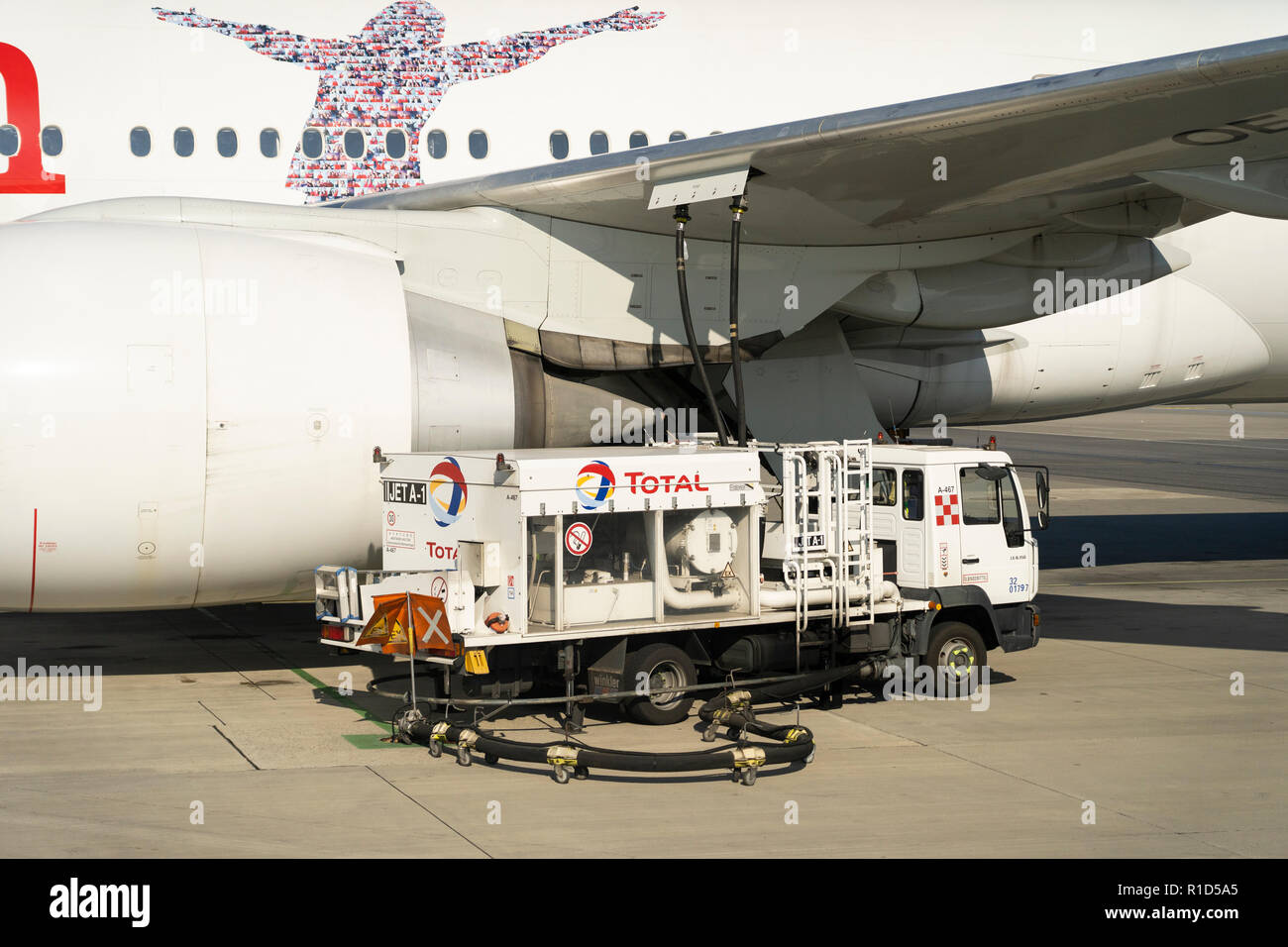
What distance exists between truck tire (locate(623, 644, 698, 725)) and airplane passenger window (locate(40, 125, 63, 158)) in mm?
7484

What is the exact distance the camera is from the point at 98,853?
7.05 m

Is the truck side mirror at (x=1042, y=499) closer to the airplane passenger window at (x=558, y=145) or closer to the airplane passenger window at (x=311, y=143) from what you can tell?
the airplane passenger window at (x=558, y=145)

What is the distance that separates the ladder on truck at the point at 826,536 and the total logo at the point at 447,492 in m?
2.46

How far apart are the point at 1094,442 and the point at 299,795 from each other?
39.5 meters

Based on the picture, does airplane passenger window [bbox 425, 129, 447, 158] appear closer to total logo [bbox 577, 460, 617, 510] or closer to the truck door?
total logo [bbox 577, 460, 617, 510]

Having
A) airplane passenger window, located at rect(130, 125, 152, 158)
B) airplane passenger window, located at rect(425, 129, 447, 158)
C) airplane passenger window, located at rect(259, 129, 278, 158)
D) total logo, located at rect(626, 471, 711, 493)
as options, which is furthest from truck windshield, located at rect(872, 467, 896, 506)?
airplane passenger window, located at rect(130, 125, 152, 158)

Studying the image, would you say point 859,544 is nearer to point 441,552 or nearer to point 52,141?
point 441,552

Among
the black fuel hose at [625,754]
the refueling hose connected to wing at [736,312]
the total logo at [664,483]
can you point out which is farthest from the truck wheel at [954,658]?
the total logo at [664,483]

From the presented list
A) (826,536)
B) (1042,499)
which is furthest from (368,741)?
(1042,499)

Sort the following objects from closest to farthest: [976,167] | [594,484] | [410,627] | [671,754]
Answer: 1. [671,754]
2. [410,627]
3. [594,484]
4. [976,167]

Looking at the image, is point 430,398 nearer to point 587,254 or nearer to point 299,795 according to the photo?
point 587,254

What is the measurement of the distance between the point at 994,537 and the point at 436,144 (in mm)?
6618

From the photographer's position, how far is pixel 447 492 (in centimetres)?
969

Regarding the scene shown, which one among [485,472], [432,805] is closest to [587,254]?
[485,472]
